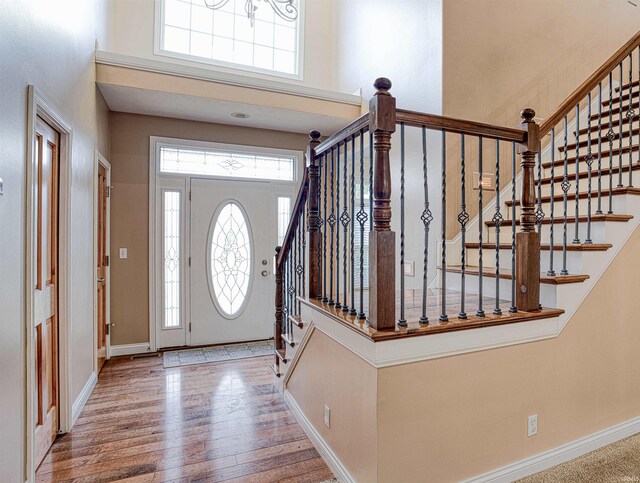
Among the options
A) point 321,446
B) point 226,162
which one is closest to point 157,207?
point 226,162

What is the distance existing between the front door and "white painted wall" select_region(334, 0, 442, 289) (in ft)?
8.96

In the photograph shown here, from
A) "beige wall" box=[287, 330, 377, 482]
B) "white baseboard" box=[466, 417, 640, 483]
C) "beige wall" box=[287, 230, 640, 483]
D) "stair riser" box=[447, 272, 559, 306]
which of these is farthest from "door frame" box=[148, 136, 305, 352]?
"white baseboard" box=[466, 417, 640, 483]

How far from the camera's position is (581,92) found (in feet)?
7.47

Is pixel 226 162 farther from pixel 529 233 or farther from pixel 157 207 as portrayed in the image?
pixel 529 233

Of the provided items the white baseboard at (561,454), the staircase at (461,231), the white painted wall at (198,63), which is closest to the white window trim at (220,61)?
the white painted wall at (198,63)

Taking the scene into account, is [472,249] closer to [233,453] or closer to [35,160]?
[233,453]


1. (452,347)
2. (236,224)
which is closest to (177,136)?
(236,224)

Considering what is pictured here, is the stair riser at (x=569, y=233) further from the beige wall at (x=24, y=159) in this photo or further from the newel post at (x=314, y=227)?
the beige wall at (x=24, y=159)

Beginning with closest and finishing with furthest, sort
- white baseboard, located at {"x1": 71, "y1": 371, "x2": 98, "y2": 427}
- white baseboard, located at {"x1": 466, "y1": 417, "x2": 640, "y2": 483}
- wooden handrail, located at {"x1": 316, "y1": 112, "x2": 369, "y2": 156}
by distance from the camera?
wooden handrail, located at {"x1": 316, "y1": 112, "x2": 369, "y2": 156} → white baseboard, located at {"x1": 466, "y1": 417, "x2": 640, "y2": 483} → white baseboard, located at {"x1": 71, "y1": 371, "x2": 98, "y2": 427}

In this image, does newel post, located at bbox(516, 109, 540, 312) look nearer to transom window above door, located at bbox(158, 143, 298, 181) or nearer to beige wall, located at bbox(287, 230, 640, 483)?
beige wall, located at bbox(287, 230, 640, 483)

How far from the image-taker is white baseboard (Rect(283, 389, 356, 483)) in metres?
1.98

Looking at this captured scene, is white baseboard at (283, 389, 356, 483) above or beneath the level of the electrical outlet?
beneath

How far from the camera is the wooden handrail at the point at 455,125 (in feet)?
5.59

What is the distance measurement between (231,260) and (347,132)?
2.96 meters
